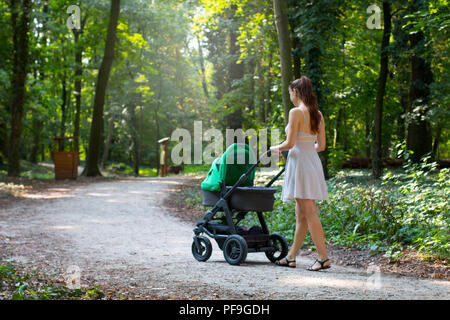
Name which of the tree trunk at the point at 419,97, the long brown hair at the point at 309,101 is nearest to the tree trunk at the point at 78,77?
the tree trunk at the point at 419,97

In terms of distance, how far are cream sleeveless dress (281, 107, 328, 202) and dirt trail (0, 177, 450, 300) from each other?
3.03 ft

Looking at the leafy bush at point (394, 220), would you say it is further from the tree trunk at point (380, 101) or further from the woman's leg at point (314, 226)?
the tree trunk at point (380, 101)

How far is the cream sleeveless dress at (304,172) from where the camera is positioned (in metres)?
5.63

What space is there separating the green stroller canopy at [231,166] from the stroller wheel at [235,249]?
0.70m

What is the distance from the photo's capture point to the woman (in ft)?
18.5

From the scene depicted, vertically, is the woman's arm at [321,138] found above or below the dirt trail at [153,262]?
above

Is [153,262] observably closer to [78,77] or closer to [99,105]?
[99,105]

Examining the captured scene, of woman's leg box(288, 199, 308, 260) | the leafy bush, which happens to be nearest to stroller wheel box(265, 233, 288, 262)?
woman's leg box(288, 199, 308, 260)

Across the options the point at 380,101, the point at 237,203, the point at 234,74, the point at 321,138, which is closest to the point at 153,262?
the point at 237,203

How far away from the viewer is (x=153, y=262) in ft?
20.9

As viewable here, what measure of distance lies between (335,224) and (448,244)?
2.62m

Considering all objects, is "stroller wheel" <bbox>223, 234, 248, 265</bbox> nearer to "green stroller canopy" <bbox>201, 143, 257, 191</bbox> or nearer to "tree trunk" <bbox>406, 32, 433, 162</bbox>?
"green stroller canopy" <bbox>201, 143, 257, 191</bbox>
